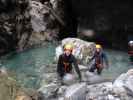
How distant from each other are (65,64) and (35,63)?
5999 mm

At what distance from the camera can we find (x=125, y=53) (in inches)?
800

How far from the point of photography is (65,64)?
11859mm

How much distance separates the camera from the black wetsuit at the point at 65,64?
38.8ft

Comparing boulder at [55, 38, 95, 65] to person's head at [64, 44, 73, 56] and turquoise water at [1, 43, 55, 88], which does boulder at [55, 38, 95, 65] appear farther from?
person's head at [64, 44, 73, 56]

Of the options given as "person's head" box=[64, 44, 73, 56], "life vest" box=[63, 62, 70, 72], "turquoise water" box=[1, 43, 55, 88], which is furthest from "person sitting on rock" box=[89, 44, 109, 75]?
"turquoise water" box=[1, 43, 55, 88]

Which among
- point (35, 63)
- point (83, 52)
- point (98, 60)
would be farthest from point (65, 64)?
point (35, 63)

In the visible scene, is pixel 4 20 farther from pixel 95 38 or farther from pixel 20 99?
pixel 20 99

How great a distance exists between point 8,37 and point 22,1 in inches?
105

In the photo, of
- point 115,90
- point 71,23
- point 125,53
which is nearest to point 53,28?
point 71,23

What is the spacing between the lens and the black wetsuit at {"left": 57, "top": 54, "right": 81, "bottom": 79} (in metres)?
11.8

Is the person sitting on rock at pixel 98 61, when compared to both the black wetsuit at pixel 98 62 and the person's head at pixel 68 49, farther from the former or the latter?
the person's head at pixel 68 49

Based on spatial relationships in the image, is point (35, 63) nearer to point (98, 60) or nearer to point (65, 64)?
point (98, 60)

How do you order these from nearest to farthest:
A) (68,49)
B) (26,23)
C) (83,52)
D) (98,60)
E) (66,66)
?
(68,49) → (66,66) → (98,60) → (83,52) → (26,23)

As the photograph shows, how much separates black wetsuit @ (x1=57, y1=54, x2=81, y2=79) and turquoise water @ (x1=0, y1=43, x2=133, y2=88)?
1.35 m
